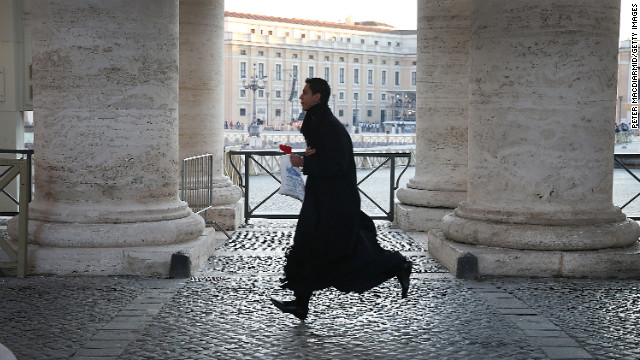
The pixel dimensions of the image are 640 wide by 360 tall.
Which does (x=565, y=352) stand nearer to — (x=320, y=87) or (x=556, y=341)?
(x=556, y=341)

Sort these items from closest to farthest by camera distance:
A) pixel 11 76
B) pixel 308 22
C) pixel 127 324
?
pixel 127 324, pixel 11 76, pixel 308 22

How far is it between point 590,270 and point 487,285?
3.00ft

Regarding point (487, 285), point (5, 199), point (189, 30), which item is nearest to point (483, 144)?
point (487, 285)

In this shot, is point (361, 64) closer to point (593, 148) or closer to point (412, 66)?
point (412, 66)

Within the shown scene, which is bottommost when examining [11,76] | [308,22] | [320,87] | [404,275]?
[404,275]

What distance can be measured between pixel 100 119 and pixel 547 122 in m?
3.51

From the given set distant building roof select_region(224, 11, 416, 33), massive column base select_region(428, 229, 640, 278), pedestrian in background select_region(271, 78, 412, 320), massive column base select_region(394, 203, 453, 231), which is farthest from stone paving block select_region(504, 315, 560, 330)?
distant building roof select_region(224, 11, 416, 33)

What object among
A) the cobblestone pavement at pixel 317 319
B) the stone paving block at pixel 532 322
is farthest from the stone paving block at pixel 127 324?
the stone paving block at pixel 532 322

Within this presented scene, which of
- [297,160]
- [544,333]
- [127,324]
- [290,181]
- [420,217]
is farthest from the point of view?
[420,217]

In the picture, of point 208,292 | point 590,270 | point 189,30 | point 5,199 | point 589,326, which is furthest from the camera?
point 5,199

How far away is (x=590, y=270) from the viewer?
24.5ft

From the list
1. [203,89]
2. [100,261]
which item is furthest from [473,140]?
[203,89]

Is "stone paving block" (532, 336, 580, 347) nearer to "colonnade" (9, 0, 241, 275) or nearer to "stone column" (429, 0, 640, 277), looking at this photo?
"stone column" (429, 0, 640, 277)

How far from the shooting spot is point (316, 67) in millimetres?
110562
